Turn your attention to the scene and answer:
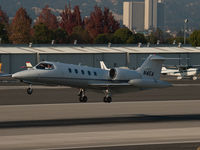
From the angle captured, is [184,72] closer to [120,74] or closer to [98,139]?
[120,74]

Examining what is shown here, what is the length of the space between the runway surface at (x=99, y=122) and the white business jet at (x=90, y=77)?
2.56m

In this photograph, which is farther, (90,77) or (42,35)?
(42,35)

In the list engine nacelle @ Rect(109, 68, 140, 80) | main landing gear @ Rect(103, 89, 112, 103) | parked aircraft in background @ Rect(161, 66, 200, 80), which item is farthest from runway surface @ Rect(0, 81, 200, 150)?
parked aircraft in background @ Rect(161, 66, 200, 80)

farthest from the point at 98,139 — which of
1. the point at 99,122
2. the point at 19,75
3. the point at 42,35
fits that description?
the point at 42,35

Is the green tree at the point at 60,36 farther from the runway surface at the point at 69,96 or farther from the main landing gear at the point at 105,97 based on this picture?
the main landing gear at the point at 105,97

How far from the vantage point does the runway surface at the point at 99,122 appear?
3428 centimetres

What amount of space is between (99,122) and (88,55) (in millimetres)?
73596

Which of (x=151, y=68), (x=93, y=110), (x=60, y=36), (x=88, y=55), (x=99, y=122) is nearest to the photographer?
(x=99, y=122)

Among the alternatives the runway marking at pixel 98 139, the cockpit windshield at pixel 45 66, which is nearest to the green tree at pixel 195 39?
the cockpit windshield at pixel 45 66

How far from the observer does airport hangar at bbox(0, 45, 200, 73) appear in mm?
112125

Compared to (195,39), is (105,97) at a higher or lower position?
higher

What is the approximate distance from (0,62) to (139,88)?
217ft

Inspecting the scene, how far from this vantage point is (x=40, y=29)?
18388 centimetres

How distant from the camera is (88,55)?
117562mm
